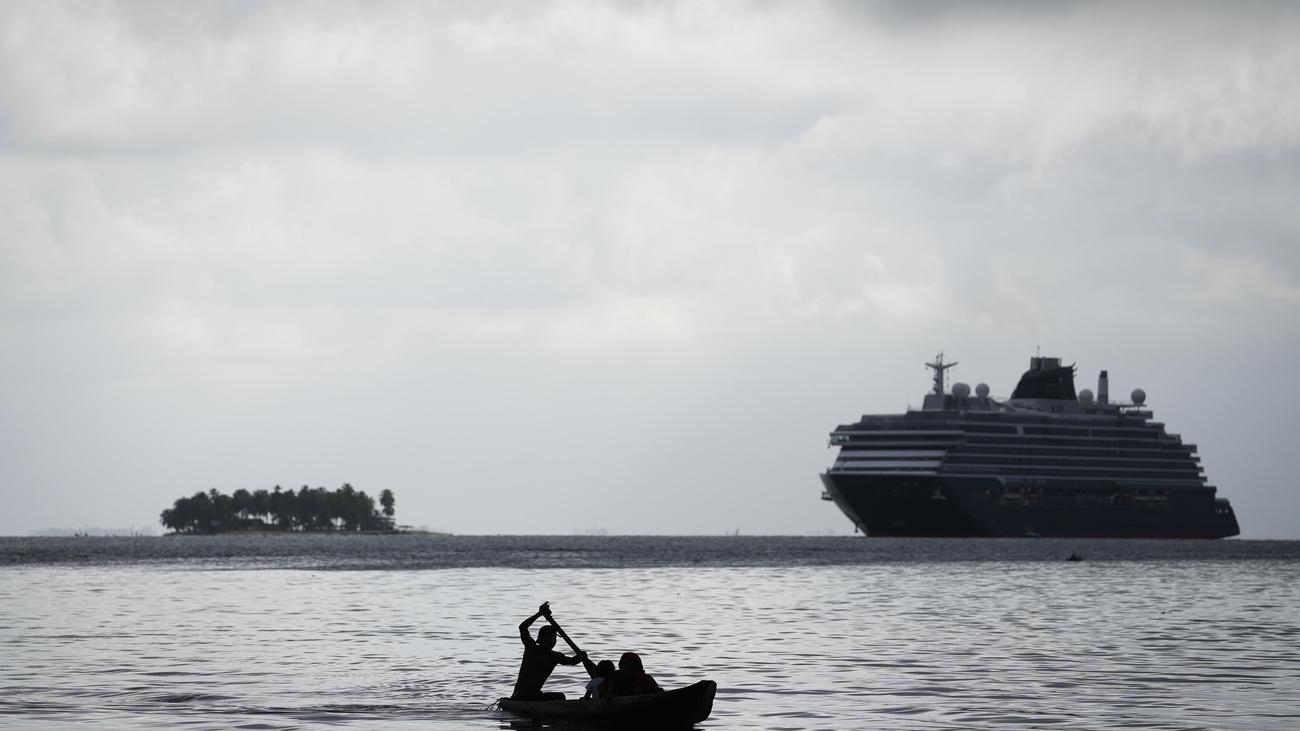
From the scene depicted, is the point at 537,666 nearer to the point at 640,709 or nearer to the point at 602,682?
the point at 602,682

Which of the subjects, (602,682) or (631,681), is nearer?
(631,681)

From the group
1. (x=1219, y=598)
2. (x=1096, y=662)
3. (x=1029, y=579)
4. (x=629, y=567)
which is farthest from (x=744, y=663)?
(x=629, y=567)

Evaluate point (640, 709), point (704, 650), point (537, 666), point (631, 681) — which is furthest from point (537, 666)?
point (704, 650)

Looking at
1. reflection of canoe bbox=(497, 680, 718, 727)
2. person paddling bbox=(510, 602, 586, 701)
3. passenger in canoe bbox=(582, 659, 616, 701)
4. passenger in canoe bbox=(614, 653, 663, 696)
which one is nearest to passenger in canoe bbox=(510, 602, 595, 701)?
person paddling bbox=(510, 602, 586, 701)

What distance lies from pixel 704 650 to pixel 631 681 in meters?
15.6

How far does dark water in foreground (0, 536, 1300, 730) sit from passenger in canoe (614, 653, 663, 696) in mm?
1519

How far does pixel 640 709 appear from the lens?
30.1 meters

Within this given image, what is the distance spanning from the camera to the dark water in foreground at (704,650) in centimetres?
3241

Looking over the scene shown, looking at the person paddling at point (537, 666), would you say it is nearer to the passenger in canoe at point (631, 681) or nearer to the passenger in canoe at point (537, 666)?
the passenger in canoe at point (537, 666)

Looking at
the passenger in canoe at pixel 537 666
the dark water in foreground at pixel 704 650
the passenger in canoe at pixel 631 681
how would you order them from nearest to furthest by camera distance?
the passenger in canoe at pixel 631 681, the passenger in canoe at pixel 537 666, the dark water in foreground at pixel 704 650

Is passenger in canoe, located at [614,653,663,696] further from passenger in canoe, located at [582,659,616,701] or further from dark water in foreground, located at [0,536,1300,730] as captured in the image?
dark water in foreground, located at [0,536,1300,730]

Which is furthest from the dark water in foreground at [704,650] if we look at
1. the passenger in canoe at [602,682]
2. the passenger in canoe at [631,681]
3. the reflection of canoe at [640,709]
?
the passenger in canoe at [602,682]

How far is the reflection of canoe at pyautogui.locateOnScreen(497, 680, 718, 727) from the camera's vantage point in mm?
29531

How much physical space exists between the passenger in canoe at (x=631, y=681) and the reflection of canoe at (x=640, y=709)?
1.06ft
